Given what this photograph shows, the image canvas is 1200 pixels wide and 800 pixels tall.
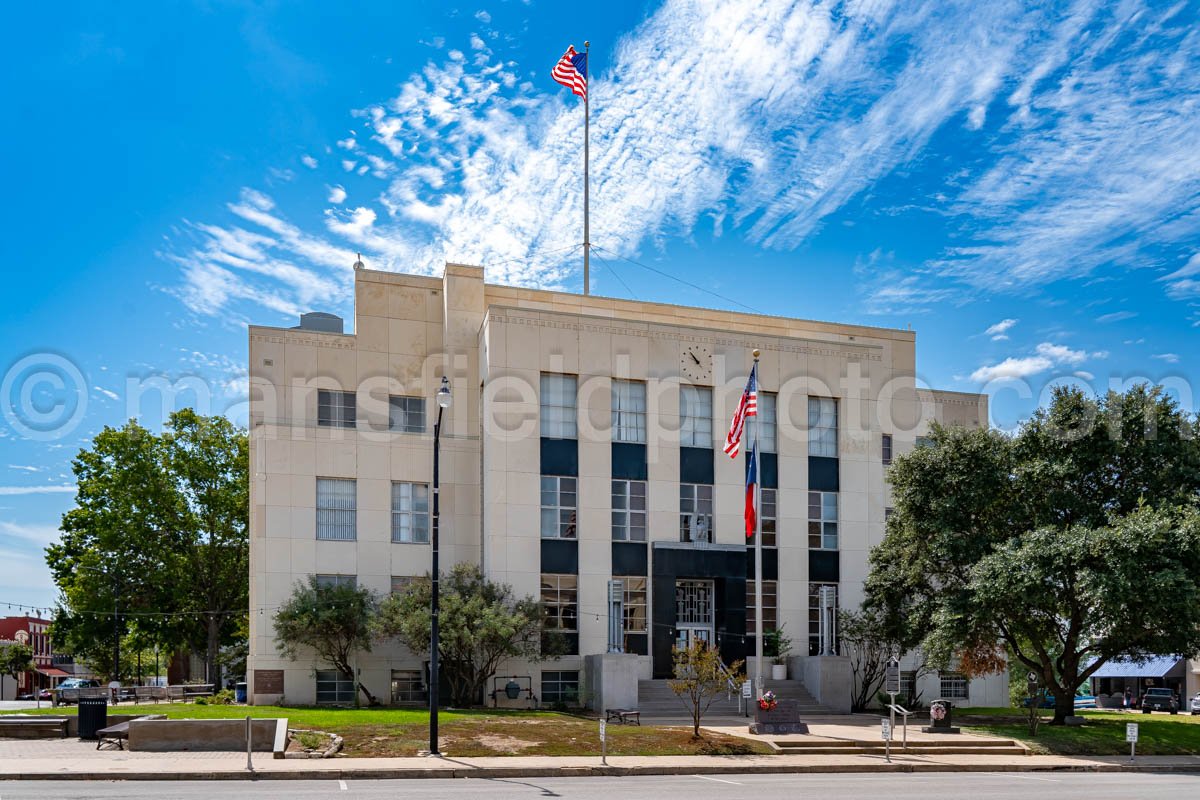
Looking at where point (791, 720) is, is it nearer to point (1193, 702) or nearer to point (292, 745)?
point (292, 745)

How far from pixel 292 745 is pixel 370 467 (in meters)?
19.1

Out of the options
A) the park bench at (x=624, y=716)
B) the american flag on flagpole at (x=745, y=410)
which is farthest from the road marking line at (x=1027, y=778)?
the american flag on flagpole at (x=745, y=410)

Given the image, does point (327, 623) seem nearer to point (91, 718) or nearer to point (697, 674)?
point (91, 718)

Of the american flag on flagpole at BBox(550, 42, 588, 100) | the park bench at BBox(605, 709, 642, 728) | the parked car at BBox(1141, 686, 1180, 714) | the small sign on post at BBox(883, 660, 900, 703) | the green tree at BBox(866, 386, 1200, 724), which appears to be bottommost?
the parked car at BBox(1141, 686, 1180, 714)

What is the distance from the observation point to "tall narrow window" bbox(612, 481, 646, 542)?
4450 cm

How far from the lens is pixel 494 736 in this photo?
2914 cm

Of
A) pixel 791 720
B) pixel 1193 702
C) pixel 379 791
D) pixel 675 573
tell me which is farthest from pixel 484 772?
pixel 1193 702

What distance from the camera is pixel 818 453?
157 feet

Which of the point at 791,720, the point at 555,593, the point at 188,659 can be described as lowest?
the point at 188,659

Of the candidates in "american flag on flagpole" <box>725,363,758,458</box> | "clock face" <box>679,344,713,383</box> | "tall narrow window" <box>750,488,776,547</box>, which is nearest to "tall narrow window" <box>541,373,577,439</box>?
"clock face" <box>679,344,713,383</box>

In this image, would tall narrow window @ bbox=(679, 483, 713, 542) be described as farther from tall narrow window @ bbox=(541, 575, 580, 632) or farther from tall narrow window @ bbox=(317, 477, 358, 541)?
tall narrow window @ bbox=(317, 477, 358, 541)

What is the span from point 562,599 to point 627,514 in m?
4.42

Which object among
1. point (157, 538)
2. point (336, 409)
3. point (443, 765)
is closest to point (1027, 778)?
point (443, 765)

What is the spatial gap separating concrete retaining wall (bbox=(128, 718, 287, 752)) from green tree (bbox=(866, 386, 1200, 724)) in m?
21.6
